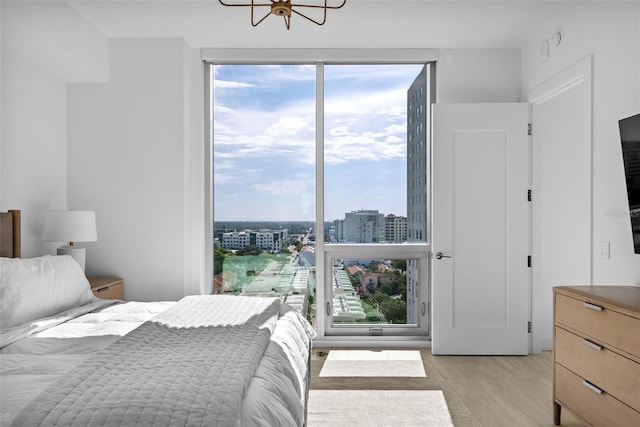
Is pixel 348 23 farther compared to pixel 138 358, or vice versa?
pixel 348 23

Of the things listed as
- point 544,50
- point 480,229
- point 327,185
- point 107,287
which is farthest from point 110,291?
point 544,50

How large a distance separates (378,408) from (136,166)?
2.80 metres

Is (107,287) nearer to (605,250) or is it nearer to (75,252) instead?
(75,252)

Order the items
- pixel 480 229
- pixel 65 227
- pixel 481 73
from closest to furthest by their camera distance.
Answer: pixel 65 227 < pixel 480 229 < pixel 481 73

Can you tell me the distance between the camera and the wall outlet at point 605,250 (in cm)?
275

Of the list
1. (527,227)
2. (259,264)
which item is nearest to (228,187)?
(259,264)

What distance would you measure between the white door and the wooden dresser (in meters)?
1.27

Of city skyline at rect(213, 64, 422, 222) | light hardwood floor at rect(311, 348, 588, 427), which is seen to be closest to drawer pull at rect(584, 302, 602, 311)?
light hardwood floor at rect(311, 348, 588, 427)

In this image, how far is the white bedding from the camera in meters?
1.39

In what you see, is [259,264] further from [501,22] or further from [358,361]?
[501,22]

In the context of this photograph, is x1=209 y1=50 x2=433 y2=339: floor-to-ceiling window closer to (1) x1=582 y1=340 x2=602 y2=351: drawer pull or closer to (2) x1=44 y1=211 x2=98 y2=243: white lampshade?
(2) x1=44 y1=211 x2=98 y2=243: white lampshade

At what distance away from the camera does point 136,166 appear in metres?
3.94

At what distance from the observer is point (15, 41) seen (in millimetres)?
3121

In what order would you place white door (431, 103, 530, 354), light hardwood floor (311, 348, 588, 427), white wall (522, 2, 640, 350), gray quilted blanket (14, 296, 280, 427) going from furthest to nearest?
white door (431, 103, 530, 354), light hardwood floor (311, 348, 588, 427), white wall (522, 2, 640, 350), gray quilted blanket (14, 296, 280, 427)
